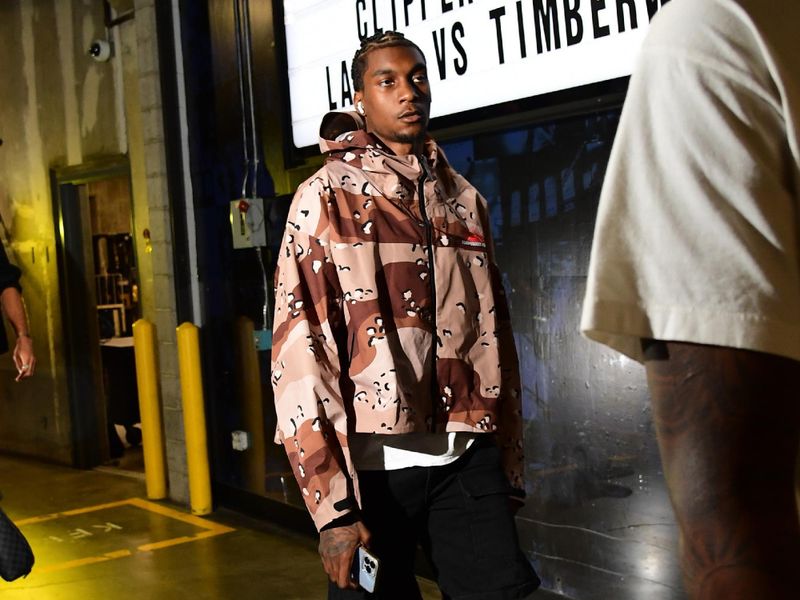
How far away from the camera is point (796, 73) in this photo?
75cm

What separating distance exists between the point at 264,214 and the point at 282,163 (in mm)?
297

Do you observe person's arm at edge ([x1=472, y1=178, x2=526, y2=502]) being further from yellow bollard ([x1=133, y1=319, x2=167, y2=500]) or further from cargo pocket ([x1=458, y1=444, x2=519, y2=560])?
yellow bollard ([x1=133, y1=319, x2=167, y2=500])

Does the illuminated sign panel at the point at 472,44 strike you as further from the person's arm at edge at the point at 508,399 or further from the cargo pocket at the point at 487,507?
the cargo pocket at the point at 487,507

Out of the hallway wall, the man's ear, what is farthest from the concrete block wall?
the man's ear

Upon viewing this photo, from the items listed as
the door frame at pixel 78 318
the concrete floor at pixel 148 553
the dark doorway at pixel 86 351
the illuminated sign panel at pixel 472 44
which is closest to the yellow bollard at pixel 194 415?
the concrete floor at pixel 148 553

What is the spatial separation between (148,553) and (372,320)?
3.67 metres

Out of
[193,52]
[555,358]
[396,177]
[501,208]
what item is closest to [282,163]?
[193,52]

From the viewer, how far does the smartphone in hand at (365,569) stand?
2.24m

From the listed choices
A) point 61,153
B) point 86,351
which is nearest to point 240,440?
point 86,351

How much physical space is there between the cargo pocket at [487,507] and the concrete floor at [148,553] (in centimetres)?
171

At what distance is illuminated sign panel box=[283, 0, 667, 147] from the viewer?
11.4 ft

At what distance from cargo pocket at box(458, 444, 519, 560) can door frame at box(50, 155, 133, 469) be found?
6254mm

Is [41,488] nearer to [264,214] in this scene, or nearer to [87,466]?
[87,466]

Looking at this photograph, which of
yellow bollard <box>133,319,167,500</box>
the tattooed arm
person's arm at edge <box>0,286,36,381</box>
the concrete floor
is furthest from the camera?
yellow bollard <box>133,319,167,500</box>
